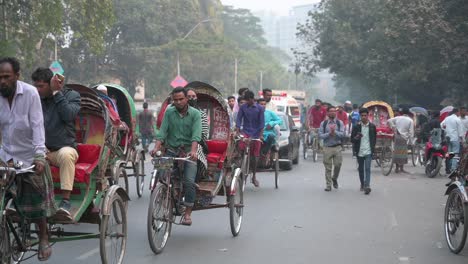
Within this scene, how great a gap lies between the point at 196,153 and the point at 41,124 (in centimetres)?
294

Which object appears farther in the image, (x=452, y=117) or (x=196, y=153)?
(x=452, y=117)

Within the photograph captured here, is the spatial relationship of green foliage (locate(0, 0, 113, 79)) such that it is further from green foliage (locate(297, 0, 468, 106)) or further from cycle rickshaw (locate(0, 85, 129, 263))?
cycle rickshaw (locate(0, 85, 129, 263))

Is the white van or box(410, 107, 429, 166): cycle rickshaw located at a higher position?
the white van

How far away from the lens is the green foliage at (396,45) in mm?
31219

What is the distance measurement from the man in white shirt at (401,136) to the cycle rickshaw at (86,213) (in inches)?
525

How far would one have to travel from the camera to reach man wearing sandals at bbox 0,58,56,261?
250 inches

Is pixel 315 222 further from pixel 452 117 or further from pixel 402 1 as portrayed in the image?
pixel 402 1

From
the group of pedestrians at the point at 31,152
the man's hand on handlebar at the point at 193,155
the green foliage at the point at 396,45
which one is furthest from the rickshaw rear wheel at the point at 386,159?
the group of pedestrians at the point at 31,152

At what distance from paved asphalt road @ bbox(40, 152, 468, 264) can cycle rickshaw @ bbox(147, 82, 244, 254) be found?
1.02 ft

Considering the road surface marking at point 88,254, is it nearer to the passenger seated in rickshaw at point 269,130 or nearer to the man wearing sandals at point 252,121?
the man wearing sandals at point 252,121

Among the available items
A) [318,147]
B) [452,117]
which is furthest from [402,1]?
[452,117]

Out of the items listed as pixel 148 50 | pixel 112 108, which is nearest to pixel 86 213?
pixel 112 108

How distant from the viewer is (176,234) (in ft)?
33.7

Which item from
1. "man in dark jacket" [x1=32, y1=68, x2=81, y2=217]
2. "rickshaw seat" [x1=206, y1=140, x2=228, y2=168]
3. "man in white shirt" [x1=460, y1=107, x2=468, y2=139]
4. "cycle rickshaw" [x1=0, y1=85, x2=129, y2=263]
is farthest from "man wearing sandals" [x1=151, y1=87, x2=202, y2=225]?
"man in white shirt" [x1=460, y1=107, x2=468, y2=139]
